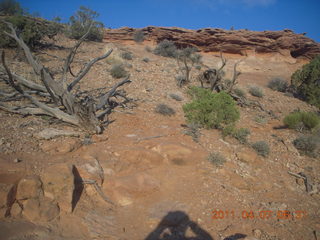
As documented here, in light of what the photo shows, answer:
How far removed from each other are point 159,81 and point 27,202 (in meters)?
7.17

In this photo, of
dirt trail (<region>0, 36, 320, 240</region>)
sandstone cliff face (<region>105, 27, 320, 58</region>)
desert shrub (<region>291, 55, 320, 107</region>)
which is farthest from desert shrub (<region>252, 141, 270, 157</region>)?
sandstone cliff face (<region>105, 27, 320, 58</region>)

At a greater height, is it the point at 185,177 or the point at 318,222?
the point at 185,177

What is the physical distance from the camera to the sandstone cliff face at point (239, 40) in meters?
21.7

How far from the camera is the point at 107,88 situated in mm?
6812

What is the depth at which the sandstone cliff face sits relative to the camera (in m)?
21.7

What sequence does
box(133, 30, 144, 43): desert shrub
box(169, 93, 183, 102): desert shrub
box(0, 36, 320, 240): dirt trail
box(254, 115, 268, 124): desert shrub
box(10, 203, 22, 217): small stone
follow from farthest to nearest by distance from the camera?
box(133, 30, 144, 43): desert shrub, box(169, 93, 183, 102): desert shrub, box(254, 115, 268, 124): desert shrub, box(0, 36, 320, 240): dirt trail, box(10, 203, 22, 217): small stone

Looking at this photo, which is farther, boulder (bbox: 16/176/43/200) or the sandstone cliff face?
the sandstone cliff face

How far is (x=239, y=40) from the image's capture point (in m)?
22.8

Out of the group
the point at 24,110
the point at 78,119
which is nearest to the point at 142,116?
the point at 78,119

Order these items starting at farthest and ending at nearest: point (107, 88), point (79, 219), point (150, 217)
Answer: point (107, 88)
point (150, 217)
point (79, 219)

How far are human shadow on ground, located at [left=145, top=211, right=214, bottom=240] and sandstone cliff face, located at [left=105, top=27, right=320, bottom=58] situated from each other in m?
23.9

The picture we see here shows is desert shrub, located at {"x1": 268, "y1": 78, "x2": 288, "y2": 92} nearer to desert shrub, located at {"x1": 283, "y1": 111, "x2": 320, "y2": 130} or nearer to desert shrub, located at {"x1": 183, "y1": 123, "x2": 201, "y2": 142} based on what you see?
desert shrub, located at {"x1": 283, "y1": 111, "x2": 320, "y2": 130}

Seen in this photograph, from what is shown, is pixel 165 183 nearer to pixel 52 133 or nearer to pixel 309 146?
pixel 52 133

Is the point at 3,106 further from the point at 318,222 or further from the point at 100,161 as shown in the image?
the point at 318,222
